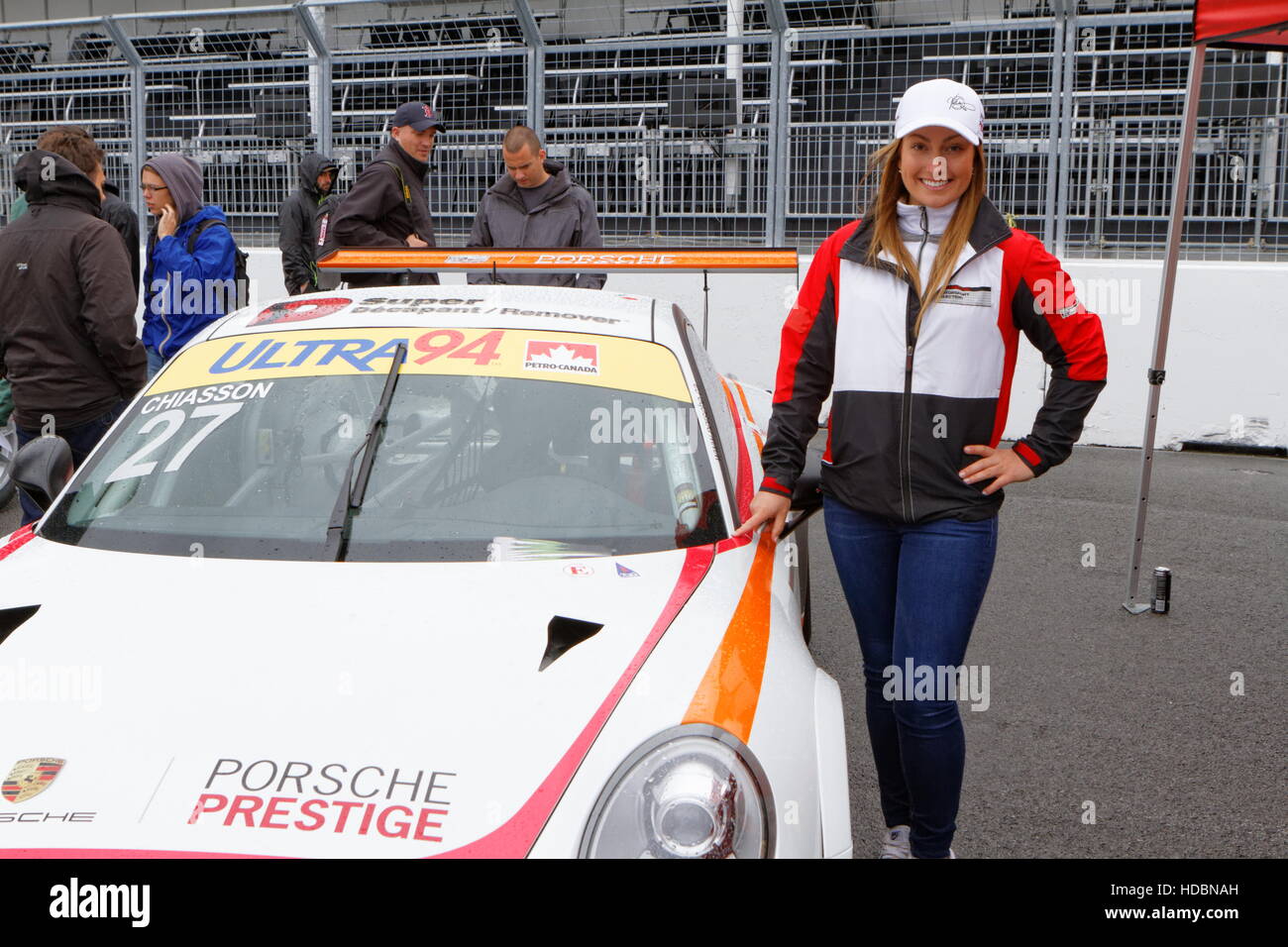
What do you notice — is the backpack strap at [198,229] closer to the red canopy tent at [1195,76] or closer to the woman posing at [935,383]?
the woman posing at [935,383]

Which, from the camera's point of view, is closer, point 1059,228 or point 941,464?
point 941,464

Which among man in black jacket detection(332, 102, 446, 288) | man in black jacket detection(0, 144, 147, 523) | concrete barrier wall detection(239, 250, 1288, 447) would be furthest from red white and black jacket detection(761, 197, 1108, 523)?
concrete barrier wall detection(239, 250, 1288, 447)

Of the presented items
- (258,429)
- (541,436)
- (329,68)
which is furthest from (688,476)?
(329,68)

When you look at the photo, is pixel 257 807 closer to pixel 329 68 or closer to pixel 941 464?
pixel 941 464

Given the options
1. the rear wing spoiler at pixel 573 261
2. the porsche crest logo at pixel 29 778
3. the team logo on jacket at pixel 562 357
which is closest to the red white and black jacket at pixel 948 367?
the team logo on jacket at pixel 562 357

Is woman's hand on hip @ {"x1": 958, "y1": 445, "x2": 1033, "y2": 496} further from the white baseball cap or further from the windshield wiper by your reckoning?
the windshield wiper

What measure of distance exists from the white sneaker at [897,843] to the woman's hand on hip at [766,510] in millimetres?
785

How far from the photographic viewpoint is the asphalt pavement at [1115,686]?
343 centimetres

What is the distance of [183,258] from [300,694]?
371 centimetres

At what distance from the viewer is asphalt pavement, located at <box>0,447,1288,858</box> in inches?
135

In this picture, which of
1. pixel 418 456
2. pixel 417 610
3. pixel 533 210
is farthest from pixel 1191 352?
pixel 417 610

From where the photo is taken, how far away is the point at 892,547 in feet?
9.57

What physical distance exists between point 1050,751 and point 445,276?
5396 millimetres
